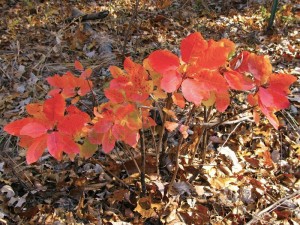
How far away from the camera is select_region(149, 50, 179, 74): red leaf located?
113 centimetres

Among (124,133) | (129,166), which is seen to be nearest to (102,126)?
(124,133)

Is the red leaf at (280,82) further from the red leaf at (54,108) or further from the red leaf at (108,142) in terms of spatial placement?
the red leaf at (54,108)

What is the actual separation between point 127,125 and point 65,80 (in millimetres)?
419

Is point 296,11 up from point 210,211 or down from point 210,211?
up

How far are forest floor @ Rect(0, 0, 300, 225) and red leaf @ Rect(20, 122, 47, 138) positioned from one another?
20.1 inches

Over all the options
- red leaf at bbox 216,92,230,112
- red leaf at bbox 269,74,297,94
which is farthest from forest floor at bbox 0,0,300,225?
red leaf at bbox 269,74,297,94

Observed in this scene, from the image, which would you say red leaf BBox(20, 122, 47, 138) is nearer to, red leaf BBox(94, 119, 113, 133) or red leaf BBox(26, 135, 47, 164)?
red leaf BBox(26, 135, 47, 164)

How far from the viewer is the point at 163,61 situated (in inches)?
44.6

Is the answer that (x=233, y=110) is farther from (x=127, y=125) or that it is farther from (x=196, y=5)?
(x=196, y=5)

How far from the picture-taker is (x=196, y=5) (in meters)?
4.59

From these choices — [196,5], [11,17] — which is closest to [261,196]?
[196,5]

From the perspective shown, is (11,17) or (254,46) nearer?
(254,46)

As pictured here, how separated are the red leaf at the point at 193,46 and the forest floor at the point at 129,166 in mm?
776

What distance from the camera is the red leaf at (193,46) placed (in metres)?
1.11
